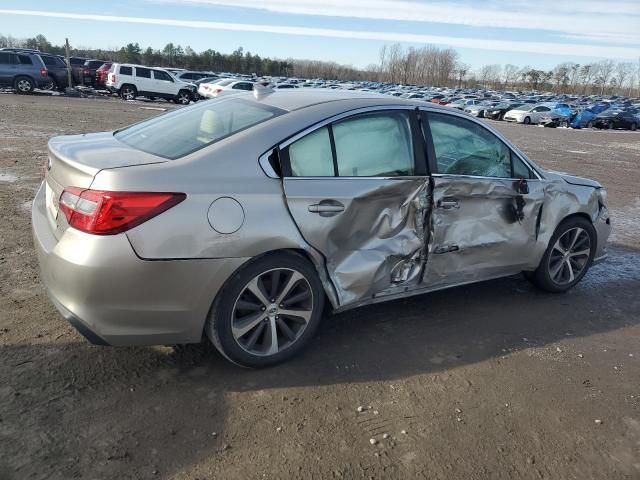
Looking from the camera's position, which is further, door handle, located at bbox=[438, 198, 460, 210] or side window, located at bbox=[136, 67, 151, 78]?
side window, located at bbox=[136, 67, 151, 78]

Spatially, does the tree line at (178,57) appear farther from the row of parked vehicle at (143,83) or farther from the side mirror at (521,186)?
the side mirror at (521,186)

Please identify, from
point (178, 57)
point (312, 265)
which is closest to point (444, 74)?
point (178, 57)

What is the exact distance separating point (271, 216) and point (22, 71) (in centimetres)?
2608

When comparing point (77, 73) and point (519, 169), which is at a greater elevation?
point (519, 169)

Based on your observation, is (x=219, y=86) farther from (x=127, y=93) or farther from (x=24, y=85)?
(x=24, y=85)

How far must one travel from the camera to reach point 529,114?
126 feet

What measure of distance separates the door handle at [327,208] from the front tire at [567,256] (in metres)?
2.39

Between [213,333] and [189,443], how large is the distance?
66 cm

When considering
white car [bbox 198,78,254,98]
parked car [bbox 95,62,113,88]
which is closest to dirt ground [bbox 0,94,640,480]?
white car [bbox 198,78,254,98]

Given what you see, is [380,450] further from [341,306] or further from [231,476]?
[341,306]

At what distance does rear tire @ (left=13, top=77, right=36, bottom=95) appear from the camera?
24.5 metres

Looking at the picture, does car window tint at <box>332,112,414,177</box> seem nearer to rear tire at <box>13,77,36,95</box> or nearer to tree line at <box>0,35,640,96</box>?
rear tire at <box>13,77,36,95</box>

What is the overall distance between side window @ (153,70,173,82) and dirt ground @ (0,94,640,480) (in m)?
26.3

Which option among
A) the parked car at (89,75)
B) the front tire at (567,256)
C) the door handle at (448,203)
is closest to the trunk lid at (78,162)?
the door handle at (448,203)
